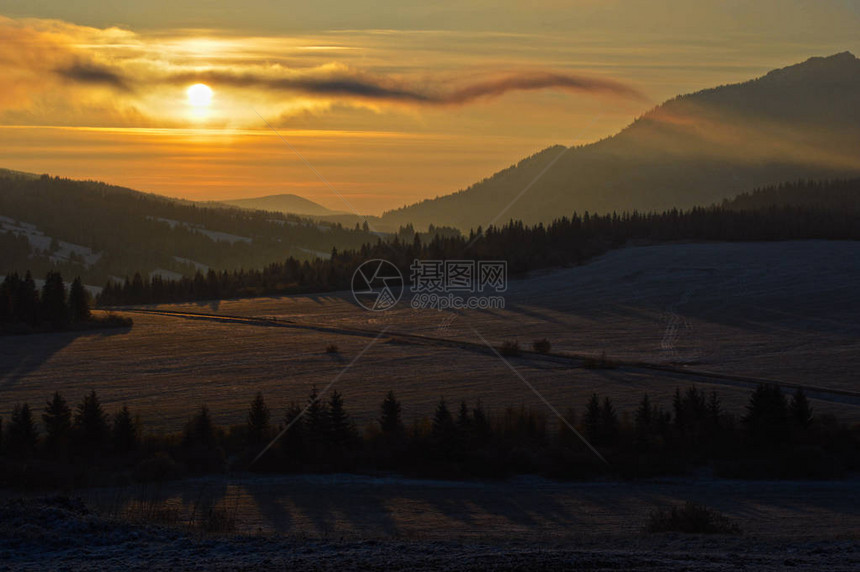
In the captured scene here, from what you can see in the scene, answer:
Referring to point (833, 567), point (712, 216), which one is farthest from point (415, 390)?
point (712, 216)

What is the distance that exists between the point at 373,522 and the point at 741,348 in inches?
1415

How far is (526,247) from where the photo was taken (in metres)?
112

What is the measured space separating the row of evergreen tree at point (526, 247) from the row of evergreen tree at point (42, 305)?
64.4 feet

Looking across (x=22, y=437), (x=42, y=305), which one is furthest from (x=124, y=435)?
(x=42, y=305)

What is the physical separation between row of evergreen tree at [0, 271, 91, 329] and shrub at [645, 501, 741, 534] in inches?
2361

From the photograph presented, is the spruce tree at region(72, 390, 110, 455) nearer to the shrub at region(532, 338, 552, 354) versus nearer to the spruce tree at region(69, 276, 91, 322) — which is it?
the shrub at region(532, 338, 552, 354)

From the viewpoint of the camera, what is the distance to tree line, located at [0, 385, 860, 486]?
30.4 meters

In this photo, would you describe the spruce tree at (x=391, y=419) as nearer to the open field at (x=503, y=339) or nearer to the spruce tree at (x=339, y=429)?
the spruce tree at (x=339, y=429)

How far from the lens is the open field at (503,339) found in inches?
1690

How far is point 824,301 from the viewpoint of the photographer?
69.1 meters

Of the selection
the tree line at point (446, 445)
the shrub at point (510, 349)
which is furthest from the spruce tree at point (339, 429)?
the shrub at point (510, 349)

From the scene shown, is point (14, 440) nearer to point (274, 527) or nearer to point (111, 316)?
point (274, 527)

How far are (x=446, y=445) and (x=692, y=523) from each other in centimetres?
1156

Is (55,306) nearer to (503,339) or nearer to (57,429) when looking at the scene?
(503,339)
